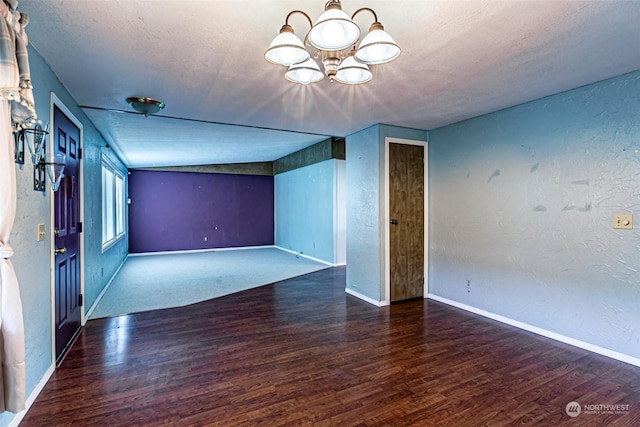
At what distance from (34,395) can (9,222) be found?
1341 millimetres

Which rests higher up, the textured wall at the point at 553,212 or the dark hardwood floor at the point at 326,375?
the textured wall at the point at 553,212

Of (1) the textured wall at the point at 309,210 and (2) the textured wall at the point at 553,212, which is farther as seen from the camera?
(1) the textured wall at the point at 309,210

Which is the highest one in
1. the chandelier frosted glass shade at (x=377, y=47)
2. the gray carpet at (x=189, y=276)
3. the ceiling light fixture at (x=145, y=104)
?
the ceiling light fixture at (x=145, y=104)

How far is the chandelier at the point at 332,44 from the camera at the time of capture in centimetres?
154

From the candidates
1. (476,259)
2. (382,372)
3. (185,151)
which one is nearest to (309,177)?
(185,151)

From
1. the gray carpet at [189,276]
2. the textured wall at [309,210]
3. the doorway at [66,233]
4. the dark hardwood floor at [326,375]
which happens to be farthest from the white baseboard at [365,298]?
the doorway at [66,233]

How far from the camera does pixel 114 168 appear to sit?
231 inches

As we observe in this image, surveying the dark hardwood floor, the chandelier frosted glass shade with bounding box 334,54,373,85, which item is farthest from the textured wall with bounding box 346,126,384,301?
the chandelier frosted glass shade with bounding box 334,54,373,85

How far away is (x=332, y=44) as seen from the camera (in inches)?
64.7

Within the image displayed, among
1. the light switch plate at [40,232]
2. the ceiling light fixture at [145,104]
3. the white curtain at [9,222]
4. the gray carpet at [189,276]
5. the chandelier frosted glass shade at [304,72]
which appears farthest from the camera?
the gray carpet at [189,276]

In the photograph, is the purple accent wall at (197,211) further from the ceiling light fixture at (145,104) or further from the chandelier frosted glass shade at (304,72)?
the chandelier frosted glass shade at (304,72)

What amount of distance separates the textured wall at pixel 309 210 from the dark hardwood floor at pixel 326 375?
350cm

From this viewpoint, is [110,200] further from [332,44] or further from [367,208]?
Result: [332,44]

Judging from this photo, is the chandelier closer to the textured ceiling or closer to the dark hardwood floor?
the textured ceiling
